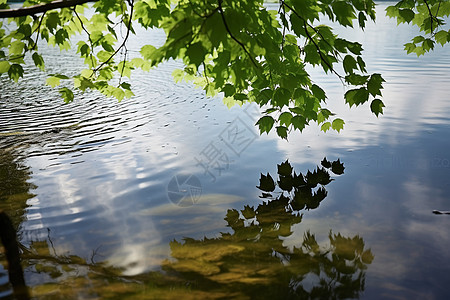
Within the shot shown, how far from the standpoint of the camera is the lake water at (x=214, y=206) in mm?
3846

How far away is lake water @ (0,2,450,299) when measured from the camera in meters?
3.85

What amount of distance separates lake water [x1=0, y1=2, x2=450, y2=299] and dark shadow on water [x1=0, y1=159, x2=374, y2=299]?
17mm

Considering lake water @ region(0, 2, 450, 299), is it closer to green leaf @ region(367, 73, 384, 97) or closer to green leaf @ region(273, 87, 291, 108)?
green leaf @ region(273, 87, 291, 108)

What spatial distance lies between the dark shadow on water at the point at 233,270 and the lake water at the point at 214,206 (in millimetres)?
17

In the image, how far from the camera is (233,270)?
3.94 metres

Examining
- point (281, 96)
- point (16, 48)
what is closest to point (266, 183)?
point (281, 96)

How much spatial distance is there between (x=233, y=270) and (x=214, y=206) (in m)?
1.68

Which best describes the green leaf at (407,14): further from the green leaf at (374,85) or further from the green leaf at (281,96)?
the green leaf at (281,96)

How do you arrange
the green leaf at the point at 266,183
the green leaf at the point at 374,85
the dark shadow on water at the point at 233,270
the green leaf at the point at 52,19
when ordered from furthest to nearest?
the green leaf at the point at 266,183
the green leaf at the point at 52,19
the dark shadow on water at the point at 233,270
the green leaf at the point at 374,85

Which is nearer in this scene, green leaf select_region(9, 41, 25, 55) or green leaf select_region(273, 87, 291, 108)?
green leaf select_region(9, 41, 25, 55)

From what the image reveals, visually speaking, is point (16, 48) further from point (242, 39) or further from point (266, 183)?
point (266, 183)

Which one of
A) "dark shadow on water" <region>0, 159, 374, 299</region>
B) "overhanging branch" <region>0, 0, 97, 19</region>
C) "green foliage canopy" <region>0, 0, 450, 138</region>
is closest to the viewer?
"green foliage canopy" <region>0, 0, 450, 138</region>

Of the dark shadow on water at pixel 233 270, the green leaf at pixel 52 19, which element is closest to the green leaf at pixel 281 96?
the dark shadow on water at pixel 233 270

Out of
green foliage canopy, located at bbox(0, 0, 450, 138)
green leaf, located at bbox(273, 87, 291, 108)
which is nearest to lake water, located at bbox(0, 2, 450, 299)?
green foliage canopy, located at bbox(0, 0, 450, 138)
